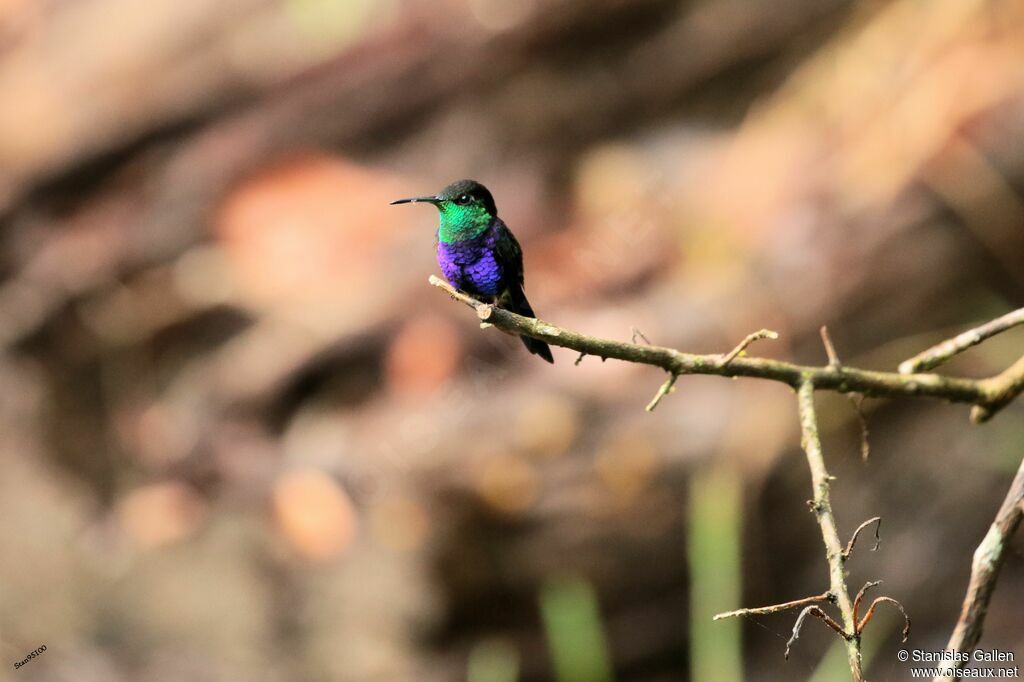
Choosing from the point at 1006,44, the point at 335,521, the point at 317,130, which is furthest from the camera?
the point at 317,130

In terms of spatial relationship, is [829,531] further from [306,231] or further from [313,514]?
[306,231]

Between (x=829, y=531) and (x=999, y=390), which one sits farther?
(x=999, y=390)

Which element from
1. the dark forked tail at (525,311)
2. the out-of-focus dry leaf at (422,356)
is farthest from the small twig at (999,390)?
the out-of-focus dry leaf at (422,356)

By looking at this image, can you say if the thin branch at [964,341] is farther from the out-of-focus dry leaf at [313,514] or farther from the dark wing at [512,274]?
the out-of-focus dry leaf at [313,514]

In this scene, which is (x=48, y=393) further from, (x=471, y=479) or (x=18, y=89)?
(x=471, y=479)

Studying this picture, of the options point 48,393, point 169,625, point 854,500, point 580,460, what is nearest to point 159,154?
point 48,393

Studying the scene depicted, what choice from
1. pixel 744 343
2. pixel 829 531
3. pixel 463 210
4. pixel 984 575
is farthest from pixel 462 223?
pixel 984 575
